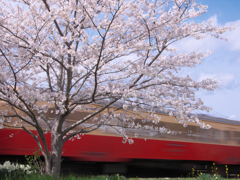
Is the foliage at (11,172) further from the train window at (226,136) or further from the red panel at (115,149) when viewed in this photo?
the train window at (226,136)

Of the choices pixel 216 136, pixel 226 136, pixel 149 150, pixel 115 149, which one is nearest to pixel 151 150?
pixel 149 150

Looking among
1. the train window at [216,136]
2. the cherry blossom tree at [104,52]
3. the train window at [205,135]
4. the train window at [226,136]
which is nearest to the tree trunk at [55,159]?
the cherry blossom tree at [104,52]

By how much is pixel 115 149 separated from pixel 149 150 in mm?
1538

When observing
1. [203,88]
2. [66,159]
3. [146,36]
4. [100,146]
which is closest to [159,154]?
[100,146]

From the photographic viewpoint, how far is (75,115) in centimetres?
840

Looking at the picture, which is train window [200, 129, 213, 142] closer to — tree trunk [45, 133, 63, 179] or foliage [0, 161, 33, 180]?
tree trunk [45, 133, 63, 179]

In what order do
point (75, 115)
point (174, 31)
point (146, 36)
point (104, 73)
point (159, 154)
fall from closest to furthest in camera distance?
point (174, 31), point (146, 36), point (104, 73), point (75, 115), point (159, 154)

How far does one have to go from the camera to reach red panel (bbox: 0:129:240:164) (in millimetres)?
7625

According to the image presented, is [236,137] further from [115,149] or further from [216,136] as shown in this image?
[115,149]

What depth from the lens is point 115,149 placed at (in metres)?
8.86

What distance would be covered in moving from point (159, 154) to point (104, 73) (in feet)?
17.2

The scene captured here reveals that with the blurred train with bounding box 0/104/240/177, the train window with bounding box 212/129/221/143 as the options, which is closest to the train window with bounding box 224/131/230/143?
the blurred train with bounding box 0/104/240/177

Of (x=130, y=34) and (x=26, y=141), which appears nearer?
(x=130, y=34)

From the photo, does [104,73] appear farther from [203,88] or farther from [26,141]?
[26,141]
